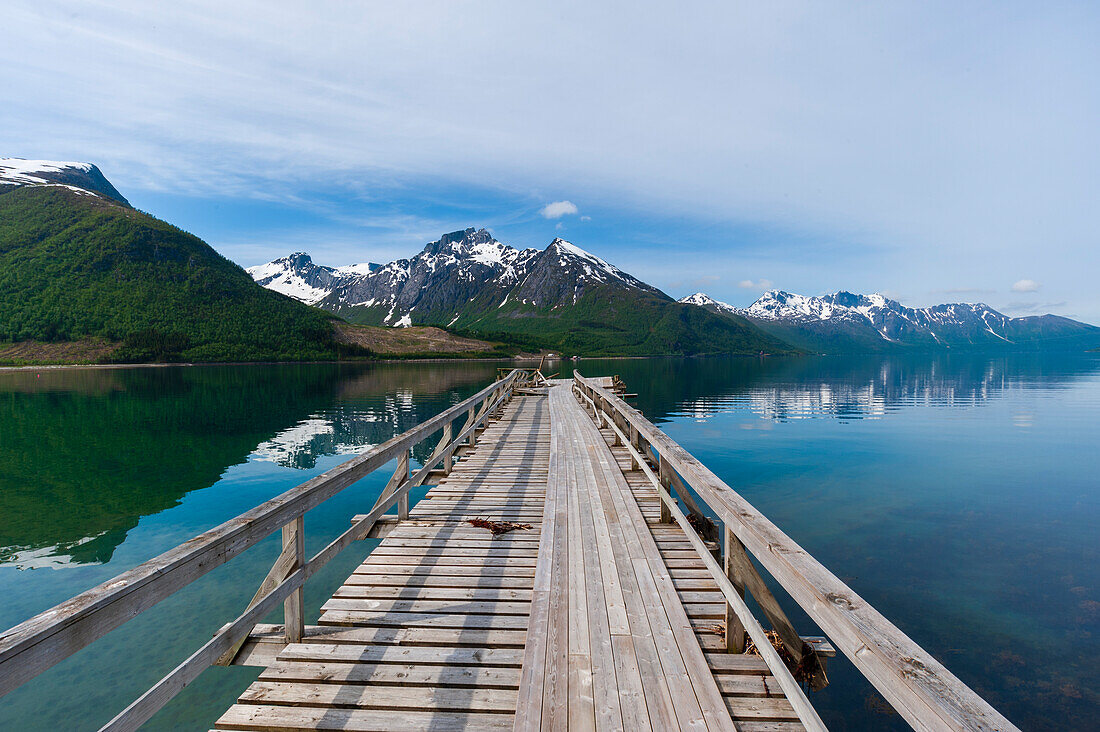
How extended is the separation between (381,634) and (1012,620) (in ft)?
37.3

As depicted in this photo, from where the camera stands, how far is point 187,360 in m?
123

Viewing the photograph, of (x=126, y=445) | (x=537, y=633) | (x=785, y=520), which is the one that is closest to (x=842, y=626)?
(x=537, y=633)

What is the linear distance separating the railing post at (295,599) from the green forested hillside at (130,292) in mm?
143547

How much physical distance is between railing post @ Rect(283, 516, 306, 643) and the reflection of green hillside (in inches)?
446

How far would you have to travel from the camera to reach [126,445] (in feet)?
81.6

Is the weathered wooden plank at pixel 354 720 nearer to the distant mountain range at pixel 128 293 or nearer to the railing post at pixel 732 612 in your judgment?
the railing post at pixel 732 612

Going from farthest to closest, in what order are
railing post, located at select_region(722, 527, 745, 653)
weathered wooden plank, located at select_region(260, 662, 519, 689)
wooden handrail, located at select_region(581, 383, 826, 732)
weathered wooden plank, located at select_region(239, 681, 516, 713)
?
railing post, located at select_region(722, 527, 745, 653) < weathered wooden plank, located at select_region(260, 662, 519, 689) < weathered wooden plank, located at select_region(239, 681, 516, 713) < wooden handrail, located at select_region(581, 383, 826, 732)

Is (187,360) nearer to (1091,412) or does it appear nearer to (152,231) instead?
(152,231)

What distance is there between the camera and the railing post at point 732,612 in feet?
13.1

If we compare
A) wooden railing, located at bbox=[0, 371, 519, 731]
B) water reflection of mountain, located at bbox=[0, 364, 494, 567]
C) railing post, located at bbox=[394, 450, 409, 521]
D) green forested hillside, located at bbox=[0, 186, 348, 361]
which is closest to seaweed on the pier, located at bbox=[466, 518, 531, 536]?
railing post, located at bbox=[394, 450, 409, 521]

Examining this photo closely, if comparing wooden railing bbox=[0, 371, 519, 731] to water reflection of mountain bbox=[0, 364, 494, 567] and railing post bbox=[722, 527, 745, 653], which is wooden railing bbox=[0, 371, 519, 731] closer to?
railing post bbox=[722, 527, 745, 653]

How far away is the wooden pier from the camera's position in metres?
2.22

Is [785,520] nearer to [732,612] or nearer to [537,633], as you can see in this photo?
[732,612]

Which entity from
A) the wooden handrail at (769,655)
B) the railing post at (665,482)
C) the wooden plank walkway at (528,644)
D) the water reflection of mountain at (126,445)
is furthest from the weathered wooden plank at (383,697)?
the water reflection of mountain at (126,445)
